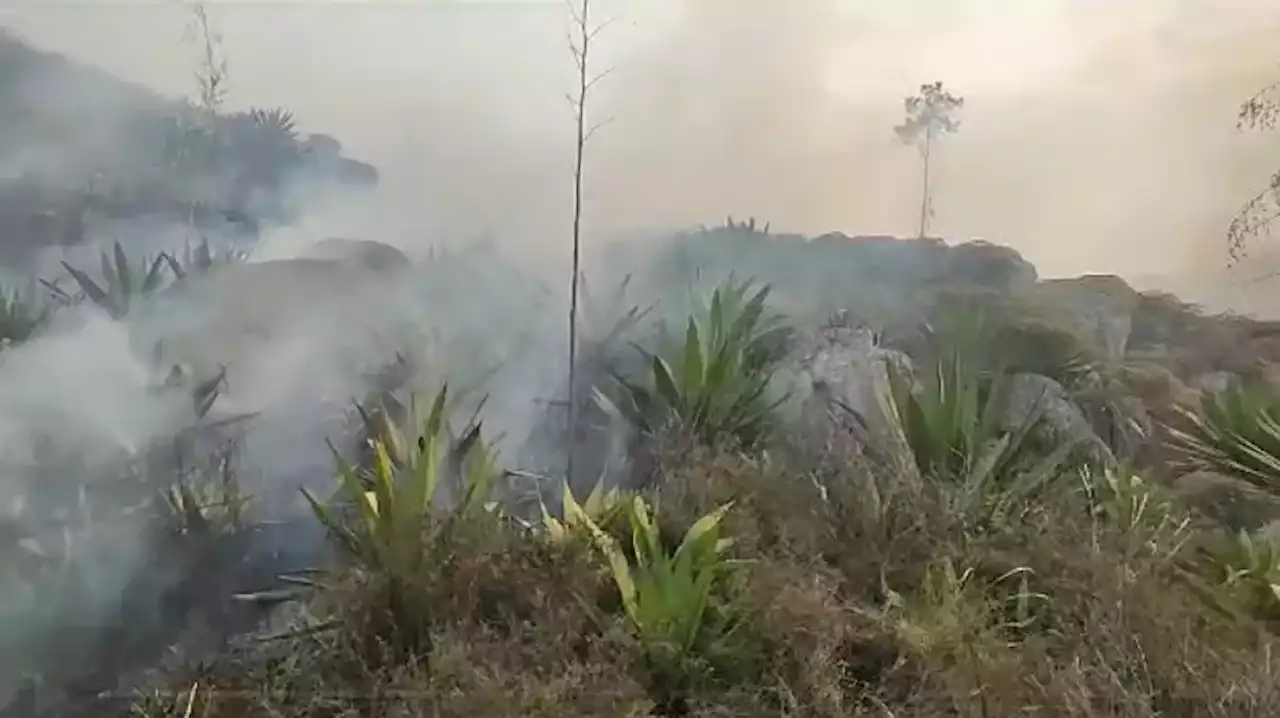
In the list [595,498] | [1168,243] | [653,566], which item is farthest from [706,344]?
[1168,243]

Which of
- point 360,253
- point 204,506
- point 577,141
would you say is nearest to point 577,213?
point 577,141

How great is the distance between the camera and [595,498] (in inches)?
65.1

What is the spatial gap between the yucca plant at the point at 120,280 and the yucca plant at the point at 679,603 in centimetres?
69

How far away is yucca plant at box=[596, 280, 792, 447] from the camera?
171 cm

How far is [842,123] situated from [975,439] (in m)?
0.49

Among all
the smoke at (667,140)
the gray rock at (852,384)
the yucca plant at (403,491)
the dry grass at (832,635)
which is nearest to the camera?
the dry grass at (832,635)

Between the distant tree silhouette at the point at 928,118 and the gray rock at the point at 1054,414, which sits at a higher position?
the distant tree silhouette at the point at 928,118

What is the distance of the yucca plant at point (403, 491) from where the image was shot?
4.84 feet

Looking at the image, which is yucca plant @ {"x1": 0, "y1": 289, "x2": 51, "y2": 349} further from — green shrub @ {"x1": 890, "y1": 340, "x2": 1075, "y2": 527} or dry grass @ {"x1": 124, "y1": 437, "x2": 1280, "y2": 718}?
green shrub @ {"x1": 890, "y1": 340, "x2": 1075, "y2": 527}

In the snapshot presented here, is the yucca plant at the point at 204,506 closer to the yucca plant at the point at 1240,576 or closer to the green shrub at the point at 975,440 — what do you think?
the green shrub at the point at 975,440

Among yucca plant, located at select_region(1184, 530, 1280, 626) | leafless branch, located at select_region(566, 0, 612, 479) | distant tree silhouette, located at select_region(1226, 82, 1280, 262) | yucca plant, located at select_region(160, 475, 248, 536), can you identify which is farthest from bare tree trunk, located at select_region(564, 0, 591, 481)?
distant tree silhouette, located at select_region(1226, 82, 1280, 262)

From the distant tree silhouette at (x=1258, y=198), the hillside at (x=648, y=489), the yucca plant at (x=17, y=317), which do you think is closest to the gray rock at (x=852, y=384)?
the hillside at (x=648, y=489)

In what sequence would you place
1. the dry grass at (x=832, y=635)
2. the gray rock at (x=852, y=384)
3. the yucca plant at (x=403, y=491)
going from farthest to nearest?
the gray rock at (x=852, y=384)
the yucca plant at (x=403, y=491)
the dry grass at (x=832, y=635)

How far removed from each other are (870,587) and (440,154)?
2.66ft
